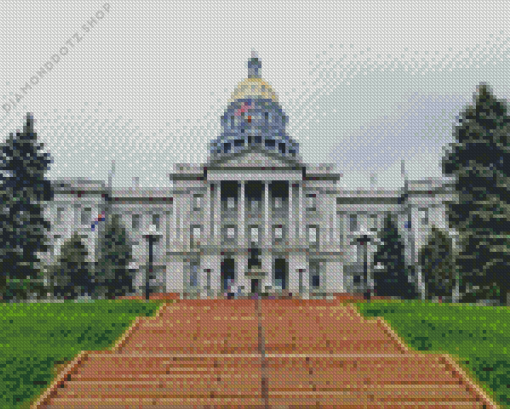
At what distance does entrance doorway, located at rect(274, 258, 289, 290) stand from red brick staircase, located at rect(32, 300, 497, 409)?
3557 centimetres

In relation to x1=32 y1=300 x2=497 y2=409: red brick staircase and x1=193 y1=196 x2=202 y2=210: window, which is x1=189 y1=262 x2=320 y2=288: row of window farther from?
x1=32 y1=300 x2=497 y2=409: red brick staircase

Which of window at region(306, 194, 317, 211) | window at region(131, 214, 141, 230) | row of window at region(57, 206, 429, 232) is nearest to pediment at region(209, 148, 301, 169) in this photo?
row of window at region(57, 206, 429, 232)

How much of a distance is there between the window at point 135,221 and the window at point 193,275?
1342cm

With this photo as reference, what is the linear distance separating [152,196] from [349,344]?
164 ft

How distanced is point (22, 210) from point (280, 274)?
28.7 m

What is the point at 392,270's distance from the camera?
49281mm

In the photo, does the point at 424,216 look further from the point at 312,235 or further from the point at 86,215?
the point at 86,215

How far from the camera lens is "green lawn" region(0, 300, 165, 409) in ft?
35.9

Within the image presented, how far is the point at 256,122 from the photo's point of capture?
65.4 m

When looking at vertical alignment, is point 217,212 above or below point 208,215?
above

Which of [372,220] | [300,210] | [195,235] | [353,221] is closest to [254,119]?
[353,221]

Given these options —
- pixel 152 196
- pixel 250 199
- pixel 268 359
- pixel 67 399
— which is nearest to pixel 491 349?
pixel 268 359

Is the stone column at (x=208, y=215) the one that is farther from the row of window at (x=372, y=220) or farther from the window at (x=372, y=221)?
the window at (x=372, y=221)

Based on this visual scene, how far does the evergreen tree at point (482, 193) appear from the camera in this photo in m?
24.4
